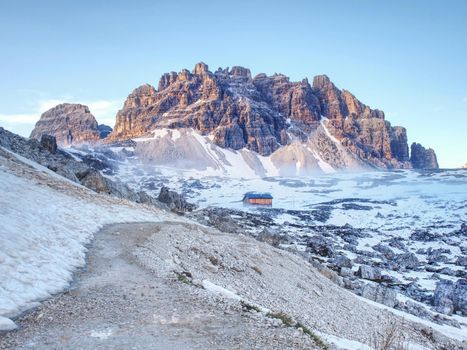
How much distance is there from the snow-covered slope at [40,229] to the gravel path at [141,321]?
0.71 meters

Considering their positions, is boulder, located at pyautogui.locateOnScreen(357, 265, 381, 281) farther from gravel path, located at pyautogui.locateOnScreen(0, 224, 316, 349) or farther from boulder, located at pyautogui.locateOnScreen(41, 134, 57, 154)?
boulder, located at pyautogui.locateOnScreen(41, 134, 57, 154)

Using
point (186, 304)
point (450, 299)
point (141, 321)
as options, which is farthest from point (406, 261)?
point (141, 321)

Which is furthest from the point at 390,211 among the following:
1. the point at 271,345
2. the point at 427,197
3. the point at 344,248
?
the point at 271,345

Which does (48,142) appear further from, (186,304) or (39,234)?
(186,304)

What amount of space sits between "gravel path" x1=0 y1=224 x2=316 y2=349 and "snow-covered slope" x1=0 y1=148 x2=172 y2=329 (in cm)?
71

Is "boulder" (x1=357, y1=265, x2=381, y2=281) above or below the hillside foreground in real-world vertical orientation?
below

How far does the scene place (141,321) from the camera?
10.6m

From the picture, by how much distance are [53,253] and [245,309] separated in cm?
884

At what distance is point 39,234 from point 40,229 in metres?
0.95

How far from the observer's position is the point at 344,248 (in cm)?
6750

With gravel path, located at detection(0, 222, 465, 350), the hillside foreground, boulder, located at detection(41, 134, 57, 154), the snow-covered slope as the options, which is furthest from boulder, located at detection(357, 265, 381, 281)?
boulder, located at detection(41, 134, 57, 154)

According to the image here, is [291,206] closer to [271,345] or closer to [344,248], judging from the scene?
[344,248]

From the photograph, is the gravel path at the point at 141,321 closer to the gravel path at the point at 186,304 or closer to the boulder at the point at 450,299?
the gravel path at the point at 186,304

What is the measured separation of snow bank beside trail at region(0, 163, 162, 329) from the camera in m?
12.0
